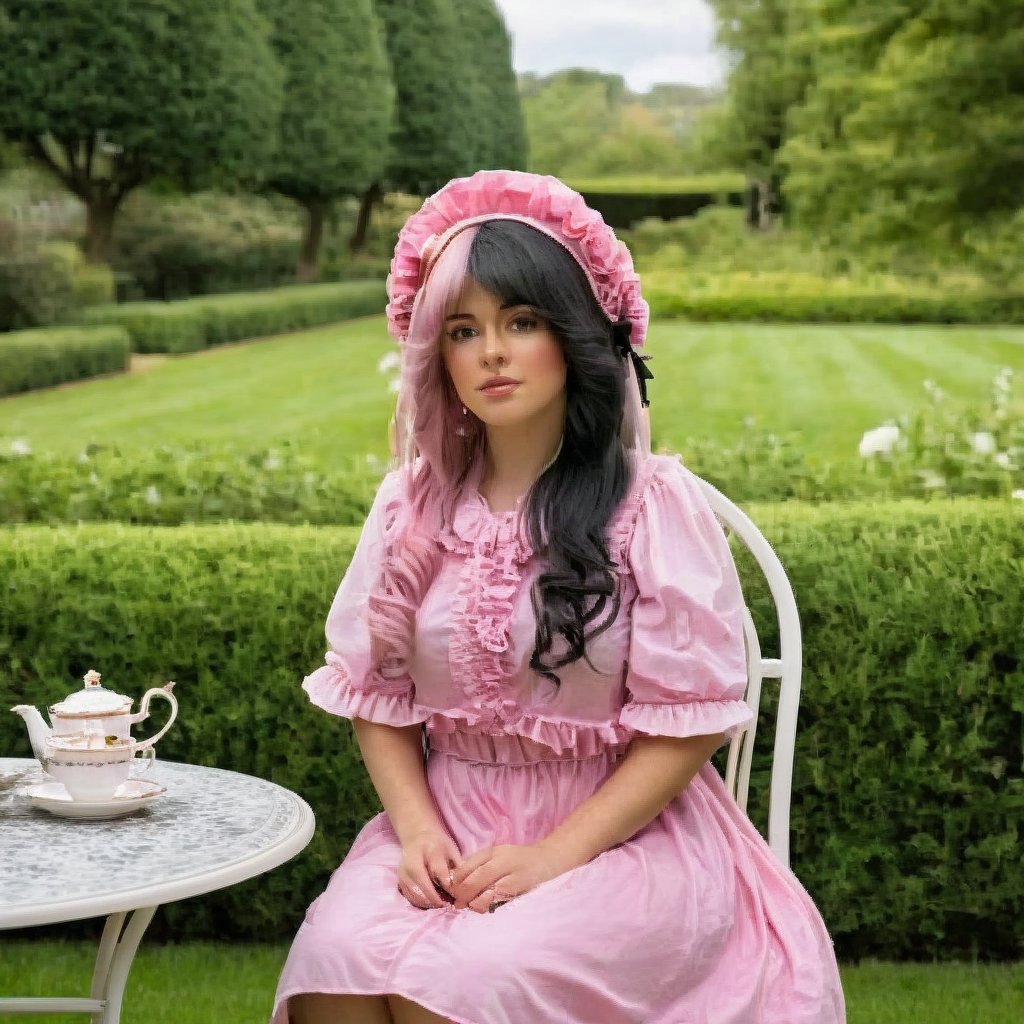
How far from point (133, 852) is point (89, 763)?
0.18 m

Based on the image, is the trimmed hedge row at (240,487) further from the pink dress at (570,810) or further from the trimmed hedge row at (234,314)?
the pink dress at (570,810)

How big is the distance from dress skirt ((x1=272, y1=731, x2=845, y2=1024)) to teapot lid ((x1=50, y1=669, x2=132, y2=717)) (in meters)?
0.34

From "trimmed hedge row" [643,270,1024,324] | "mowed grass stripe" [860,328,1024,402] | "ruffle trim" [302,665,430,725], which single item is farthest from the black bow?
"mowed grass stripe" [860,328,1024,402]

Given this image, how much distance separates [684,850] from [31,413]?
3907 mm

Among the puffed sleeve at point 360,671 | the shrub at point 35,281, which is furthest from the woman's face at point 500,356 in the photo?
the shrub at point 35,281

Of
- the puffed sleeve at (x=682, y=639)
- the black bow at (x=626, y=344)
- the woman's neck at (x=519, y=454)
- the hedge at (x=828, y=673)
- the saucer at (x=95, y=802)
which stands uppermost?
the black bow at (x=626, y=344)

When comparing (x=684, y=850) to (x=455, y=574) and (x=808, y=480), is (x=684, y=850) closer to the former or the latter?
(x=455, y=574)

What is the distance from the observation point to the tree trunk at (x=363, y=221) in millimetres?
5250

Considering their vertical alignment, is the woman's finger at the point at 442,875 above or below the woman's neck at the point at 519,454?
below

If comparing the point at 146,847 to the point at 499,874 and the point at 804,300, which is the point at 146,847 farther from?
the point at 804,300

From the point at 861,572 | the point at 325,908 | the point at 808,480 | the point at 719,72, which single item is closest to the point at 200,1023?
the point at 325,908

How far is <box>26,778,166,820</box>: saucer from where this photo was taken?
1.78 metres

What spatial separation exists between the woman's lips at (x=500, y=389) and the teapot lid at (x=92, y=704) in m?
0.57

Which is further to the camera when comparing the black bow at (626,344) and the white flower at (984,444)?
the white flower at (984,444)
